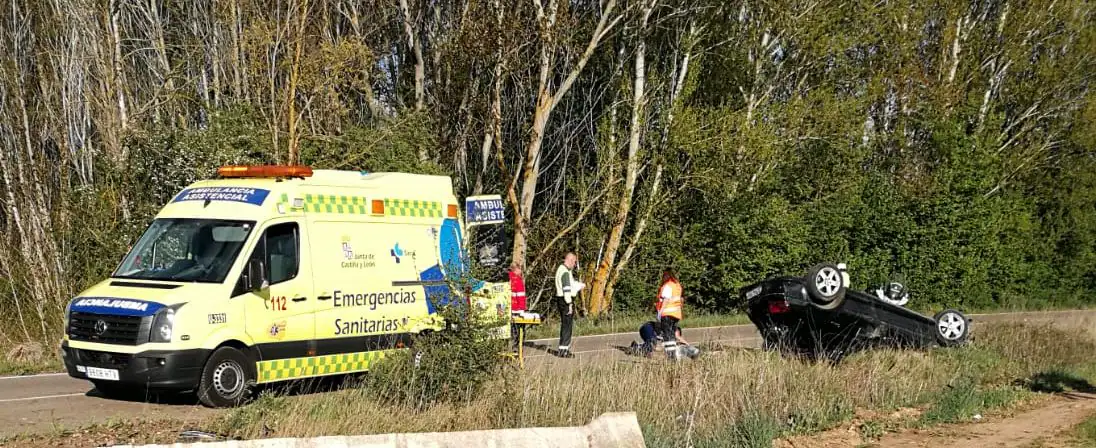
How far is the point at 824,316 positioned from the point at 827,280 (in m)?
0.49

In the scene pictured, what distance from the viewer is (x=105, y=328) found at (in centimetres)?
1176

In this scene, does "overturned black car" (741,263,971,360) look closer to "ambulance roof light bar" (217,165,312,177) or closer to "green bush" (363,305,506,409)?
"green bush" (363,305,506,409)

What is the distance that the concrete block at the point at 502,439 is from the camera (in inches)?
340

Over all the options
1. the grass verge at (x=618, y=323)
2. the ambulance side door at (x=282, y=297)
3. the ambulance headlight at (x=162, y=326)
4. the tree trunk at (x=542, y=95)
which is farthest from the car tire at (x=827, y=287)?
the tree trunk at (x=542, y=95)

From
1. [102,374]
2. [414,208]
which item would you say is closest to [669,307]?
[414,208]

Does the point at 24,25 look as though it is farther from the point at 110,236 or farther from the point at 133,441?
the point at 133,441

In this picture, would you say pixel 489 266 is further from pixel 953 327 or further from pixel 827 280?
pixel 953 327

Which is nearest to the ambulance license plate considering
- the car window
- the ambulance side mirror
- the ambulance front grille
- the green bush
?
the ambulance front grille

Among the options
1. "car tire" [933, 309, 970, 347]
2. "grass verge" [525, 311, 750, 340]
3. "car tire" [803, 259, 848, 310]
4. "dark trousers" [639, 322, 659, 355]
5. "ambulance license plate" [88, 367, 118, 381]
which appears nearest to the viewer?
"ambulance license plate" [88, 367, 118, 381]

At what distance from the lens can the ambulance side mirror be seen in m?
12.2

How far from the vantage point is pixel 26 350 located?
17844 mm

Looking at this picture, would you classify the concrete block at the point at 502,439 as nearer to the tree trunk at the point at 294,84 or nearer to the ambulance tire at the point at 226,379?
the ambulance tire at the point at 226,379

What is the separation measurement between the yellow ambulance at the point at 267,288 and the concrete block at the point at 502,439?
279 centimetres

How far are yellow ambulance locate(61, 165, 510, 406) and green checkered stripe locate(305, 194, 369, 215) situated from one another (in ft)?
0.05
